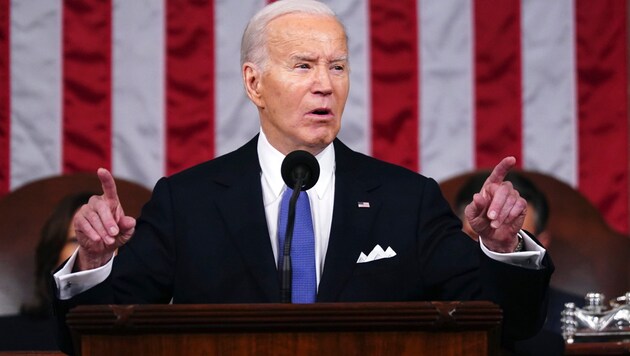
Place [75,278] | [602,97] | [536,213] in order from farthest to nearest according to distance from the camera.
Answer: [602,97] < [536,213] < [75,278]

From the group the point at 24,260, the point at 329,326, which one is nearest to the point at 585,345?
the point at 329,326

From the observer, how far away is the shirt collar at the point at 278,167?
10.5 ft

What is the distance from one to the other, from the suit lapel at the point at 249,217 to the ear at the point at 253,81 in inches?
5.1

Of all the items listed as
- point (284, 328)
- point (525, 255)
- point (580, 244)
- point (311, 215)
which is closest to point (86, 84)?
point (580, 244)

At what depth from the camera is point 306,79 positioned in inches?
124

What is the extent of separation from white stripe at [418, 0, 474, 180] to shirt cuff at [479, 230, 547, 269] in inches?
109

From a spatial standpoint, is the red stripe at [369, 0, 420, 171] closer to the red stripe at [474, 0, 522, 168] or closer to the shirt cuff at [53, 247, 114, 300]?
the red stripe at [474, 0, 522, 168]

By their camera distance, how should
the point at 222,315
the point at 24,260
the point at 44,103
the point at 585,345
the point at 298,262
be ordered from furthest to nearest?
the point at 44,103 → the point at 24,260 → the point at 585,345 → the point at 298,262 → the point at 222,315

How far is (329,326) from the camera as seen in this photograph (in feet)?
7.45

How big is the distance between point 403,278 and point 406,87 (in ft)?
8.42

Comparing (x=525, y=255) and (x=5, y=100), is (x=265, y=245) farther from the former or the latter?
(x=5, y=100)

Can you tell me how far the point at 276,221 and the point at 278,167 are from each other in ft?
0.56

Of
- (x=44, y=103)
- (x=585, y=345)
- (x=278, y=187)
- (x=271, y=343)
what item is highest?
(x=44, y=103)

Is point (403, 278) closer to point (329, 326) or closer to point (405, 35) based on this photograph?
point (329, 326)
